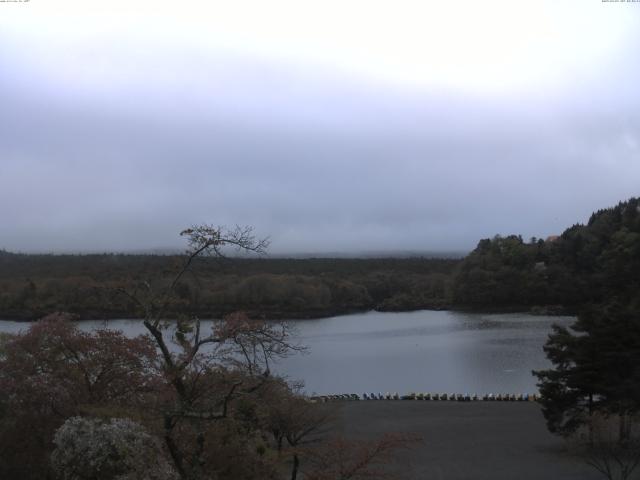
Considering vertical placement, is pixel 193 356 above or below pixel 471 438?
above

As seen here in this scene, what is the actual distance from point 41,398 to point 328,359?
27566 millimetres

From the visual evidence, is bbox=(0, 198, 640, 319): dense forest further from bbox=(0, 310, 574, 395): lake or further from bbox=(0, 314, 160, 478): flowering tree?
bbox=(0, 314, 160, 478): flowering tree

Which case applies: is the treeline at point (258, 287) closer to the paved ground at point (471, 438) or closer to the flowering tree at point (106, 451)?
the paved ground at point (471, 438)

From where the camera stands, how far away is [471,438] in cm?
1645

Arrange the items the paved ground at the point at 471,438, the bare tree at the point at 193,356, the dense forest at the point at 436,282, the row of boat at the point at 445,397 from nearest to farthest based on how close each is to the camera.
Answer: the bare tree at the point at 193,356, the paved ground at the point at 471,438, the row of boat at the point at 445,397, the dense forest at the point at 436,282

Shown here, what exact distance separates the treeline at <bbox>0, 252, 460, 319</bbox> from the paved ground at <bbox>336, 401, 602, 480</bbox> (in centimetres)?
1701

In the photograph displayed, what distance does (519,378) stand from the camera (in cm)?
2666

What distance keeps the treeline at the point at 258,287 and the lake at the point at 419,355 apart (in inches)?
135

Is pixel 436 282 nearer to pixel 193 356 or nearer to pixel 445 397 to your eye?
pixel 445 397

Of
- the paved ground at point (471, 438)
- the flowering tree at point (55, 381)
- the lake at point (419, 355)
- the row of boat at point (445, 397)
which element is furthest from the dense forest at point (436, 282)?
the flowering tree at point (55, 381)

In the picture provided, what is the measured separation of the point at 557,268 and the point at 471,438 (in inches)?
1980

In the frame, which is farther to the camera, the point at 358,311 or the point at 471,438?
the point at 358,311

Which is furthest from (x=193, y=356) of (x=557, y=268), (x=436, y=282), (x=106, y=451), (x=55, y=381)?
Result: (x=436, y=282)

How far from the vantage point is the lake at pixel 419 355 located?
27000 millimetres
